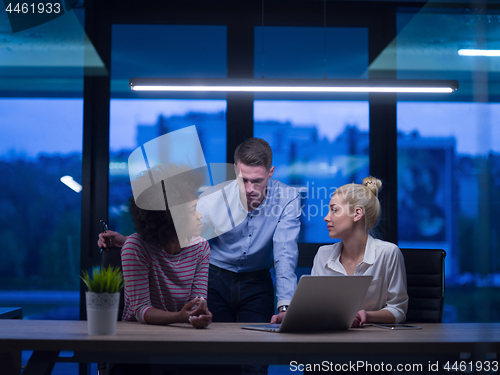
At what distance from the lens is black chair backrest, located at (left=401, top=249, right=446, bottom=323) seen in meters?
2.30

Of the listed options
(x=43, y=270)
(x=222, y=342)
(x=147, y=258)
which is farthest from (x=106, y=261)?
(x=43, y=270)

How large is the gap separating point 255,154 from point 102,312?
1264 millimetres

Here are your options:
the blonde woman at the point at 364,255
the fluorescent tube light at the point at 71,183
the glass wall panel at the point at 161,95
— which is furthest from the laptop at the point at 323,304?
the fluorescent tube light at the point at 71,183

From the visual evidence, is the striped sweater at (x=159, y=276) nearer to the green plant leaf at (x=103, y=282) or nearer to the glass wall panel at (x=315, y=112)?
the green plant leaf at (x=103, y=282)

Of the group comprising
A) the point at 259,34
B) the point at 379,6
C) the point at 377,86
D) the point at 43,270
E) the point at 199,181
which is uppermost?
the point at 379,6

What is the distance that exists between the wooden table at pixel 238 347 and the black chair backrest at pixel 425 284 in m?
0.93

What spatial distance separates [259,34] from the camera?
12.0ft

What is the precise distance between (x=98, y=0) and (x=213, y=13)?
0.91 m

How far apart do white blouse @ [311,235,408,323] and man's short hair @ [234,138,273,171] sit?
2.04 ft

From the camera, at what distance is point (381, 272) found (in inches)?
76.5

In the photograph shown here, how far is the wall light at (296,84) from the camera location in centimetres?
255

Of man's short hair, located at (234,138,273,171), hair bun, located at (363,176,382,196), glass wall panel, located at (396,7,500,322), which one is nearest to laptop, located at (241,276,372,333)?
hair bun, located at (363,176,382,196)

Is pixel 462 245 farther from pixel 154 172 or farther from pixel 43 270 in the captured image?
pixel 43 270

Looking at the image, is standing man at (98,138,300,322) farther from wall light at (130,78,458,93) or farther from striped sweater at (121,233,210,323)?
striped sweater at (121,233,210,323)
